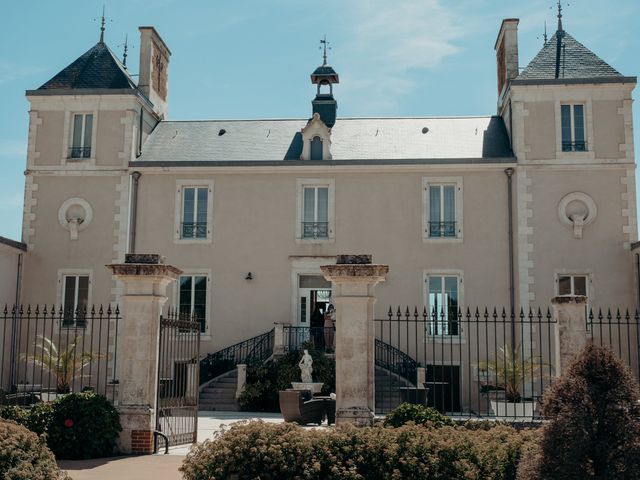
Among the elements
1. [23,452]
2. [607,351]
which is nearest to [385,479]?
[607,351]

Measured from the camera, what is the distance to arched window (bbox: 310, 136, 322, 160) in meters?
23.5

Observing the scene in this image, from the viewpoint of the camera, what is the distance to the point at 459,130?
81.3ft

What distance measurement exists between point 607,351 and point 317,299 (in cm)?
1562

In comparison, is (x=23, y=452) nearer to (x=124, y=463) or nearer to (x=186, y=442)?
(x=124, y=463)

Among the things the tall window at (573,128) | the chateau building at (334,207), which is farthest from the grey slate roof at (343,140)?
the tall window at (573,128)

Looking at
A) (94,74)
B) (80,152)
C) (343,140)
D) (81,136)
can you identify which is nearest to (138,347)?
(80,152)

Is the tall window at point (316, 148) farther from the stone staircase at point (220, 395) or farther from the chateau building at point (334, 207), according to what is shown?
the stone staircase at point (220, 395)

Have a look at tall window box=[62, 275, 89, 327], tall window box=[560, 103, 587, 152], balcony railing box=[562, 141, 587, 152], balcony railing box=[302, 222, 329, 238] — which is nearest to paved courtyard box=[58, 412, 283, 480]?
balcony railing box=[302, 222, 329, 238]

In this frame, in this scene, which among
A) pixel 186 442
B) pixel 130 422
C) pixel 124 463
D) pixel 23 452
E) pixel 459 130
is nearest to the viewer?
pixel 23 452

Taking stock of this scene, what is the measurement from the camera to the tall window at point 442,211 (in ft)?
74.8

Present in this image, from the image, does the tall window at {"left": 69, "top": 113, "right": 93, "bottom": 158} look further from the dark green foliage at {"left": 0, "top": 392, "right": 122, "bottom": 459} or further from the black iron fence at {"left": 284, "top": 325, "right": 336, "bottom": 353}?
the dark green foliage at {"left": 0, "top": 392, "right": 122, "bottom": 459}

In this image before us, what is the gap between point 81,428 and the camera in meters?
11.4

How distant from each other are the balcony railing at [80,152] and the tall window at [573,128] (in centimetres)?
1362

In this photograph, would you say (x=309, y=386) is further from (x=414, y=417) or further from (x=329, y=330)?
(x=414, y=417)
